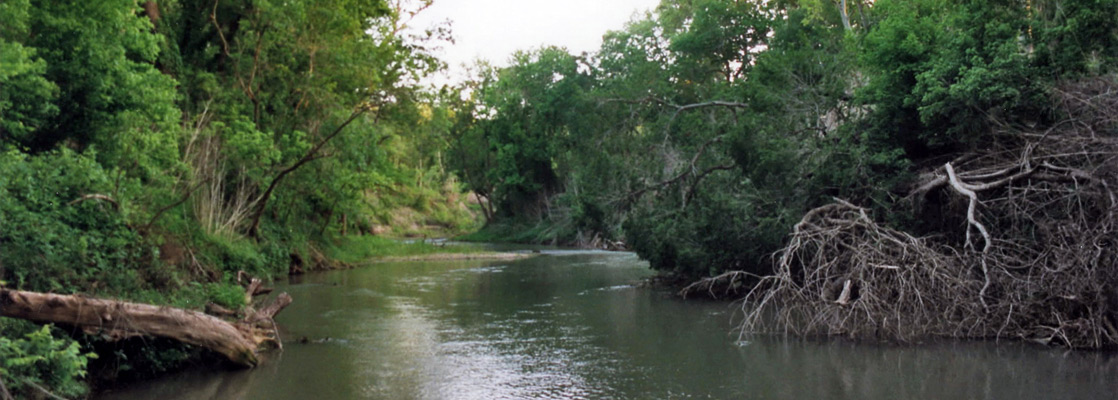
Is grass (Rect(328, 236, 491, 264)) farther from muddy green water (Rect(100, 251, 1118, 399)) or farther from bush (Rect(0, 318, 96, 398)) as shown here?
bush (Rect(0, 318, 96, 398))

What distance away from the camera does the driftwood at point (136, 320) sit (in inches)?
289

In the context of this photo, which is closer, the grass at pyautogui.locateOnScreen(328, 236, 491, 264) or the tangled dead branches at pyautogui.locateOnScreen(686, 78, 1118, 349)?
the tangled dead branches at pyautogui.locateOnScreen(686, 78, 1118, 349)

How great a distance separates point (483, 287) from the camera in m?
19.8

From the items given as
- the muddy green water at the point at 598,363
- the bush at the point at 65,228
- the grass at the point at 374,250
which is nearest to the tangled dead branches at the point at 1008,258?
the muddy green water at the point at 598,363

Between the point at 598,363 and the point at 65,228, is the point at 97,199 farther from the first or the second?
the point at 598,363

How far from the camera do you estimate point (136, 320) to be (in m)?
8.20

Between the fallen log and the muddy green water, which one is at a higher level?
the fallen log

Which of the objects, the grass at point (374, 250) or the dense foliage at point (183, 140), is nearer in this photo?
the dense foliage at point (183, 140)

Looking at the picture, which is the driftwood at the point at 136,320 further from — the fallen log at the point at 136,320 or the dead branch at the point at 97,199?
the dead branch at the point at 97,199

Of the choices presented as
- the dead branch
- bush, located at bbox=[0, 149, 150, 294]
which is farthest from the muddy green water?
the dead branch

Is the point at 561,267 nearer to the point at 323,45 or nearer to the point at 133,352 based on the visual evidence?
the point at 323,45

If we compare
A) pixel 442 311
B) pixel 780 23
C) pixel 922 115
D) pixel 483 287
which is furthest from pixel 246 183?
pixel 780 23

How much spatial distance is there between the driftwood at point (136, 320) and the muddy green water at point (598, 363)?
1.18 ft

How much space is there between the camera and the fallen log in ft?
24.0
